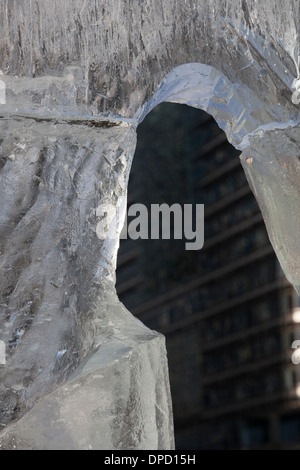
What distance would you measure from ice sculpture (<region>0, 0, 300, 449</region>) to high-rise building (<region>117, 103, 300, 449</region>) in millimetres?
7547

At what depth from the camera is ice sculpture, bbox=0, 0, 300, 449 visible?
519 mm

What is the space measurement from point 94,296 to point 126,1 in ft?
0.66

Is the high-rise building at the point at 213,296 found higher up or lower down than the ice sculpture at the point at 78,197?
higher up

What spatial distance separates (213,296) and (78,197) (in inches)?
361

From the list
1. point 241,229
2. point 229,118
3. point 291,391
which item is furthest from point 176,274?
point 229,118

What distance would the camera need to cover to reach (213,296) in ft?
31.7

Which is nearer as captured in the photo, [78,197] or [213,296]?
[78,197]

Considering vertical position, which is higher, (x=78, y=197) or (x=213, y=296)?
(x=213, y=296)

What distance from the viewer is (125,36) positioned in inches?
22.9

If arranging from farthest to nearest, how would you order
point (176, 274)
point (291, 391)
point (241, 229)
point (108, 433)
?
point (176, 274)
point (241, 229)
point (291, 391)
point (108, 433)

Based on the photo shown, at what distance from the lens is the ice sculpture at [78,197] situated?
519mm

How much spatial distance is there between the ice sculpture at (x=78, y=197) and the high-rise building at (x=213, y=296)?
7547 mm

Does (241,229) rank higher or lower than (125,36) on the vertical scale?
higher

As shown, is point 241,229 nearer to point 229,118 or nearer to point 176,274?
point 176,274
